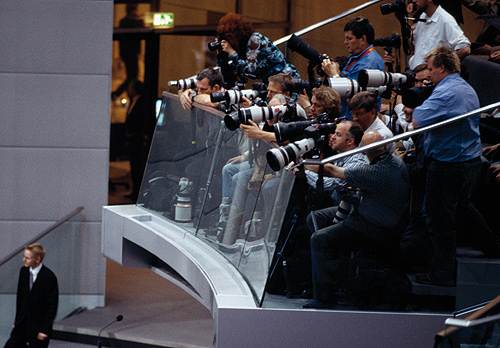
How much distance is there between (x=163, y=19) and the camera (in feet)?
37.2

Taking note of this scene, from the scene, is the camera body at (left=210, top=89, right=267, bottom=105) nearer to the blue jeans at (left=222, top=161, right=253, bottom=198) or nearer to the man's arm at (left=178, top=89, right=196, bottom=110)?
the blue jeans at (left=222, top=161, right=253, bottom=198)

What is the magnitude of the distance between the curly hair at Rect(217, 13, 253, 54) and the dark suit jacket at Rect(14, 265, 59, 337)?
3.35 metres

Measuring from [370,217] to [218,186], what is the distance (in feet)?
6.65

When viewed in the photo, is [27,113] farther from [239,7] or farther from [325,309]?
[325,309]

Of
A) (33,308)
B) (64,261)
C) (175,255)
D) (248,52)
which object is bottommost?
(64,261)

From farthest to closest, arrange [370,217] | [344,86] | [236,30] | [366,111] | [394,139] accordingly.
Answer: [236,30] → [344,86] → [366,111] → [370,217] → [394,139]

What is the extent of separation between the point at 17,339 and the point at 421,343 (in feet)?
16.2

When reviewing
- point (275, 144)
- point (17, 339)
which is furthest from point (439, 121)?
point (17, 339)

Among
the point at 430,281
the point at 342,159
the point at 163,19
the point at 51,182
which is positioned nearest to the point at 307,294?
the point at 430,281

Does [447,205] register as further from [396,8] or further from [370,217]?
[396,8]

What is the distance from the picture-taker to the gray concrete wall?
30.1 ft

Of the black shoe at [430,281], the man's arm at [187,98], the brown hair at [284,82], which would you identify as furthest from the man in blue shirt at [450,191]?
the man's arm at [187,98]

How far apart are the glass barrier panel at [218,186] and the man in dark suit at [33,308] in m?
1.34

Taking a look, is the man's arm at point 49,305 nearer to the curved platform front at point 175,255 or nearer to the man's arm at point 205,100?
the curved platform front at point 175,255
